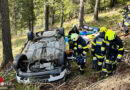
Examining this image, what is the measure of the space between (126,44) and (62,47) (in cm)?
354

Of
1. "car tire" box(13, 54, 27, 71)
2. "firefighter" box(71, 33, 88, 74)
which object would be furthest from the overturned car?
Result: "firefighter" box(71, 33, 88, 74)

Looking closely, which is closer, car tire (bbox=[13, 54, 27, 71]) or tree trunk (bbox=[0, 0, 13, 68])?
car tire (bbox=[13, 54, 27, 71])

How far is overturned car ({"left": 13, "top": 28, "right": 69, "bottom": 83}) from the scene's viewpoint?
4453 mm

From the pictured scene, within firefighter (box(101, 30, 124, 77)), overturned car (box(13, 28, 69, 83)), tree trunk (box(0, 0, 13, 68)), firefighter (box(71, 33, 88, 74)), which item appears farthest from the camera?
tree trunk (box(0, 0, 13, 68))

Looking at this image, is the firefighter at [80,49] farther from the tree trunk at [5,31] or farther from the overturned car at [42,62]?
the tree trunk at [5,31]

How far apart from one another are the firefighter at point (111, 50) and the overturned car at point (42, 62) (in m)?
1.48

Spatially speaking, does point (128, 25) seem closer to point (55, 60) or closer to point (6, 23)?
point (55, 60)

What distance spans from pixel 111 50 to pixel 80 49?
1.45m

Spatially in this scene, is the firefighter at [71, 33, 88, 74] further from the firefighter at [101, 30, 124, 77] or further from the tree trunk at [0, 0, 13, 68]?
the tree trunk at [0, 0, 13, 68]

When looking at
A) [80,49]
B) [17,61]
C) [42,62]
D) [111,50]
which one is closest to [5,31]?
[17,61]

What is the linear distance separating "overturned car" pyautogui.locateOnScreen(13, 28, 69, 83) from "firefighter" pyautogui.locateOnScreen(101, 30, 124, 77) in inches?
58.1

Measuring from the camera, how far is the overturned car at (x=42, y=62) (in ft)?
14.6

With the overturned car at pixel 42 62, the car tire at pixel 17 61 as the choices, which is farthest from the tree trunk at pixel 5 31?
the car tire at pixel 17 61

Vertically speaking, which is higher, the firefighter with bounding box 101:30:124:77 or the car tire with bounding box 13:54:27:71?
the firefighter with bounding box 101:30:124:77
